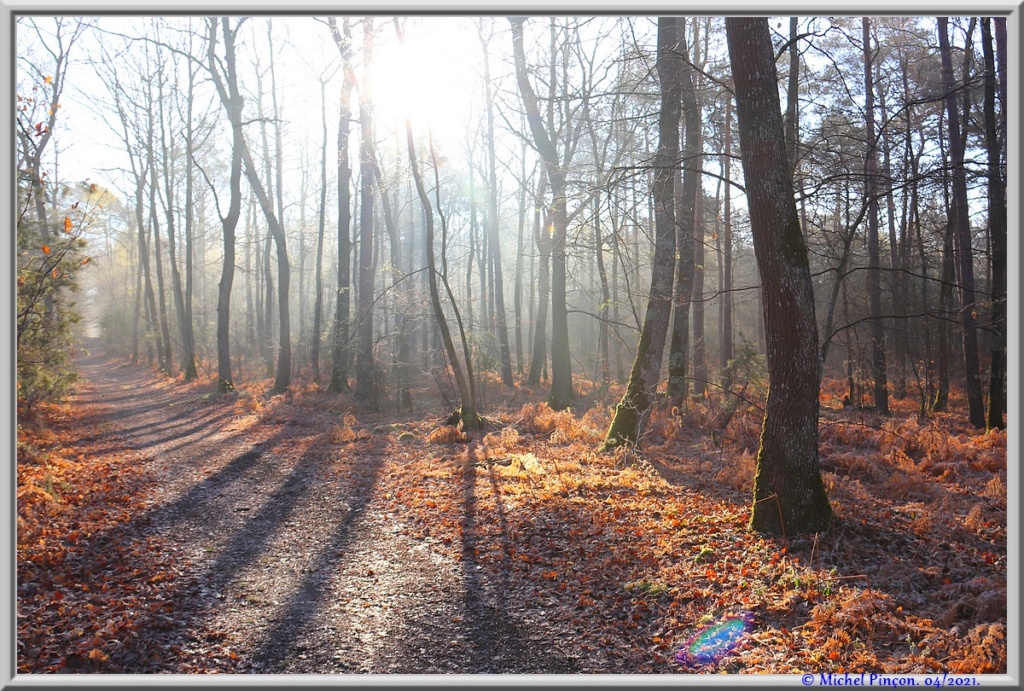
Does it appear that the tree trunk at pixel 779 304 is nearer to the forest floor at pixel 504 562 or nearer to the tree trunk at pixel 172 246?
the forest floor at pixel 504 562

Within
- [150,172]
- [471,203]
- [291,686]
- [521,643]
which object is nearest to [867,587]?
[521,643]

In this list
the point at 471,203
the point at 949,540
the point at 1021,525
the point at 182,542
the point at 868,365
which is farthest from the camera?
the point at 471,203

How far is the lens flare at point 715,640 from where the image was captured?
367 cm

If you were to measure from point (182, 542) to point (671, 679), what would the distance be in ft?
15.4

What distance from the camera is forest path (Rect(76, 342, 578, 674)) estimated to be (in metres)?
3.74

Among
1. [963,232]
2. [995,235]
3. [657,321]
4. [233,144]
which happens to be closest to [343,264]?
[233,144]

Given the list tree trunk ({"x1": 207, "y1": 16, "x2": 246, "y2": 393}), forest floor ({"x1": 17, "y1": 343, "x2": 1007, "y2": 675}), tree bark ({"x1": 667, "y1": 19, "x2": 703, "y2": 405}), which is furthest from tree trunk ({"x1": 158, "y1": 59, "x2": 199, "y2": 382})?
tree bark ({"x1": 667, "y1": 19, "x2": 703, "y2": 405})

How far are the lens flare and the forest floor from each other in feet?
0.10

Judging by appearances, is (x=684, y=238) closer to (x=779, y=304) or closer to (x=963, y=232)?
(x=779, y=304)

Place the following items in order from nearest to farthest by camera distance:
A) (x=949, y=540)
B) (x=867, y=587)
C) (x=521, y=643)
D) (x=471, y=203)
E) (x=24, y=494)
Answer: (x=521, y=643) → (x=867, y=587) → (x=949, y=540) → (x=24, y=494) → (x=471, y=203)

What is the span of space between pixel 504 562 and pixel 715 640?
2037 millimetres

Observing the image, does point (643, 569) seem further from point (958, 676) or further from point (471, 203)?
point (471, 203)

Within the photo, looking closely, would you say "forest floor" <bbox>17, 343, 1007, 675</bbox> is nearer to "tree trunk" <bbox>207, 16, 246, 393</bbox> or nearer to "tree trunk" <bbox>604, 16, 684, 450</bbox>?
"tree trunk" <bbox>604, 16, 684, 450</bbox>

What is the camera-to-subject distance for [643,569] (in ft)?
16.0
